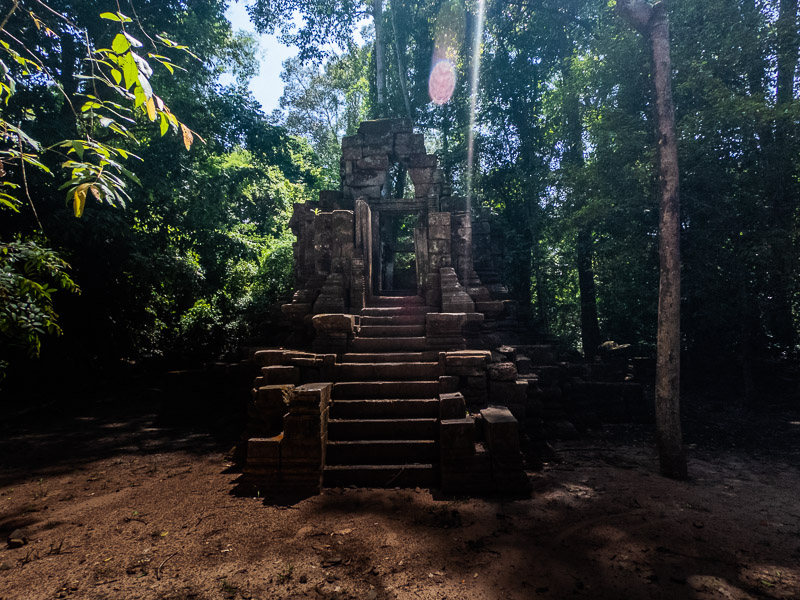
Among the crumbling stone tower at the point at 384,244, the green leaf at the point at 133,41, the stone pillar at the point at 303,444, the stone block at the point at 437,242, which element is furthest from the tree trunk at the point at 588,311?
the green leaf at the point at 133,41

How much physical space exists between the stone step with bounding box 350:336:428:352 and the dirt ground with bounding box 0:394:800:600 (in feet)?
8.83

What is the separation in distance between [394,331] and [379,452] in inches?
106

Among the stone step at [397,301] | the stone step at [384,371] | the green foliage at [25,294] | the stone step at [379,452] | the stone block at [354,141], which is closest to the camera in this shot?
the green foliage at [25,294]

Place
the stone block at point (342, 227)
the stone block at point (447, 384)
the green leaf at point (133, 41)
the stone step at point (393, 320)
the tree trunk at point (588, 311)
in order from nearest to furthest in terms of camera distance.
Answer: the green leaf at point (133, 41)
the stone block at point (447, 384)
the stone step at point (393, 320)
the stone block at point (342, 227)
the tree trunk at point (588, 311)

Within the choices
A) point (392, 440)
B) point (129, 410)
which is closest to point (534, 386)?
point (392, 440)

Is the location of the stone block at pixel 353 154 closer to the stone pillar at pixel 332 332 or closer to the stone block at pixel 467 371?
the stone pillar at pixel 332 332

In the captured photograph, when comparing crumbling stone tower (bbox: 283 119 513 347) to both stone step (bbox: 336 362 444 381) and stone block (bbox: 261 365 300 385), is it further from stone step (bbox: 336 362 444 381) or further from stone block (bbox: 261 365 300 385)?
stone block (bbox: 261 365 300 385)

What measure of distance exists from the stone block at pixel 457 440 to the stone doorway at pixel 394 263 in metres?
6.73

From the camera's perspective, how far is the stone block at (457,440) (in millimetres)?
4652

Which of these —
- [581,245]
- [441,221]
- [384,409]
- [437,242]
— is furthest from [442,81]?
[384,409]

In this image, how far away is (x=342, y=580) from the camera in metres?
3.17

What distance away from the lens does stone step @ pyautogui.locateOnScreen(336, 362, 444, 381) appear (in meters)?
6.34

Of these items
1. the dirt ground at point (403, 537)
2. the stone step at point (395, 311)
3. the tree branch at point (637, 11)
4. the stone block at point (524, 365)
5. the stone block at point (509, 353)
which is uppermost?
the tree branch at point (637, 11)

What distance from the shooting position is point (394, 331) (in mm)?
7508
